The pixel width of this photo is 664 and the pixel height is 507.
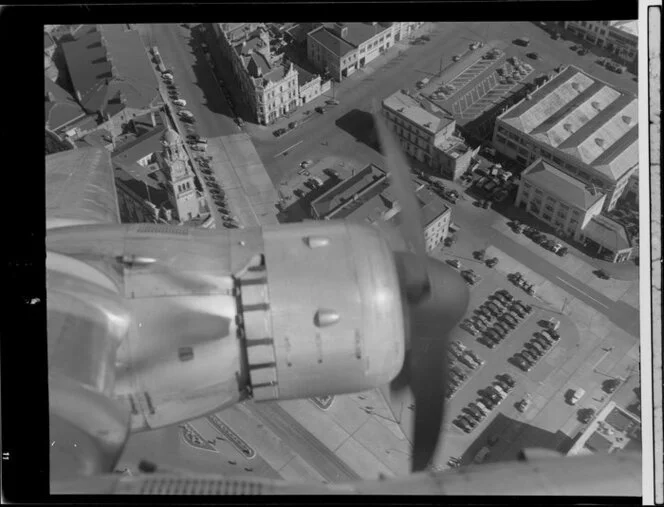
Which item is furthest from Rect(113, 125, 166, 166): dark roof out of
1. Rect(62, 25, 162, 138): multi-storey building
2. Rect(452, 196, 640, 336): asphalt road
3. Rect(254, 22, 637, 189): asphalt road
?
Rect(452, 196, 640, 336): asphalt road

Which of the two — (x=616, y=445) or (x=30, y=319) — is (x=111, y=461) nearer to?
(x=30, y=319)

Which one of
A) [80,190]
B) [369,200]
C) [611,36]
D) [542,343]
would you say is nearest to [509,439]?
[542,343]

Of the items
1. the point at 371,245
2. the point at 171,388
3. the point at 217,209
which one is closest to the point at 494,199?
the point at 217,209

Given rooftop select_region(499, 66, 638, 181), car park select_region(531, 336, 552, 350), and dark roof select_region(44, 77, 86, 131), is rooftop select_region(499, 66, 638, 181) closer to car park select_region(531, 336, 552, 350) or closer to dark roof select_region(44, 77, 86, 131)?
car park select_region(531, 336, 552, 350)

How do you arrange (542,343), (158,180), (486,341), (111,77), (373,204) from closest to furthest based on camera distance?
(542,343) → (486,341) → (373,204) → (158,180) → (111,77)

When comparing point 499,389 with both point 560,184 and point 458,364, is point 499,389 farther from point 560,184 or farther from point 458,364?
point 560,184

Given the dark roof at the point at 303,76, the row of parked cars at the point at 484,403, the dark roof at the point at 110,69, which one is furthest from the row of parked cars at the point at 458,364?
the dark roof at the point at 110,69
